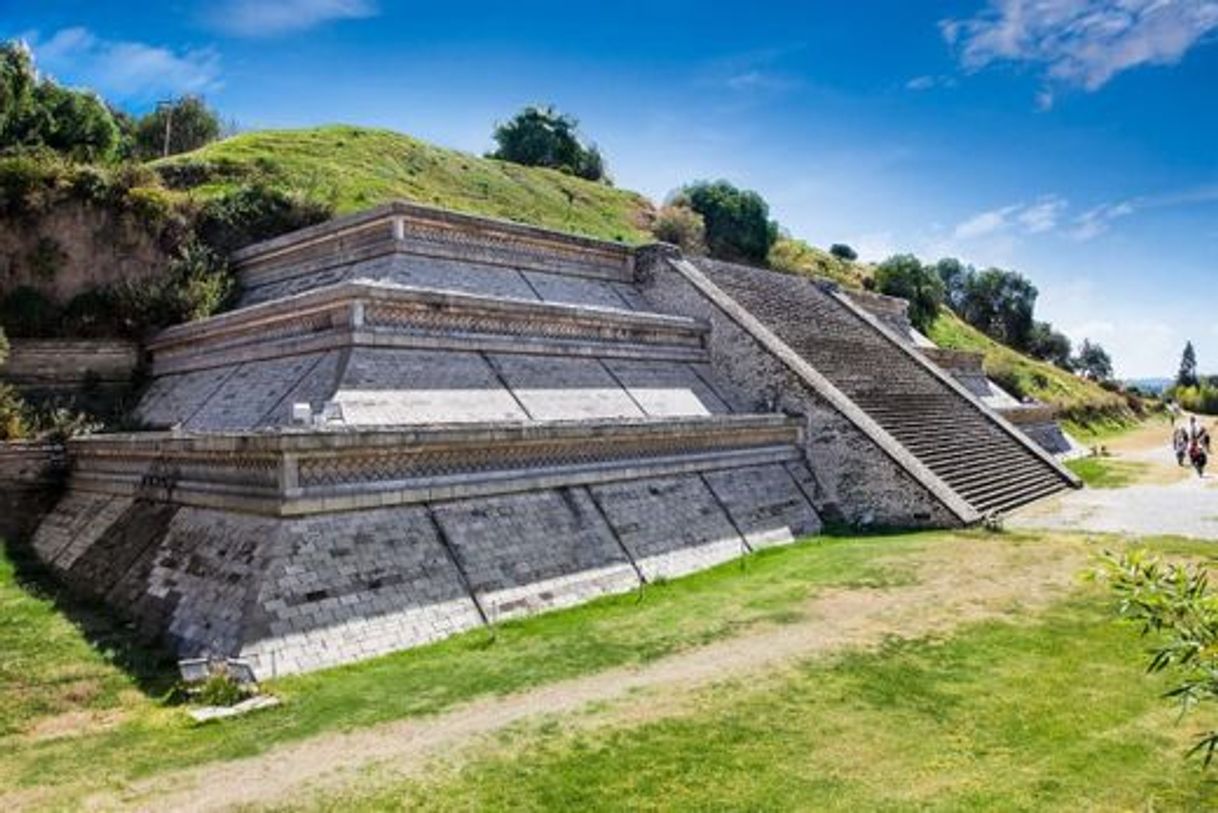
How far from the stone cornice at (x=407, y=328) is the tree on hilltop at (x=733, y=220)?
2243 centimetres

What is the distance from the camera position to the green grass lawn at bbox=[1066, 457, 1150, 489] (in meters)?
21.2

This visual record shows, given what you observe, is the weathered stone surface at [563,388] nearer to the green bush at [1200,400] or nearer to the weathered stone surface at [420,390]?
the weathered stone surface at [420,390]

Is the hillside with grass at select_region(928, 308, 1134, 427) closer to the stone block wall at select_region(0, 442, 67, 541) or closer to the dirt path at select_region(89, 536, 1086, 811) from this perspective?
the dirt path at select_region(89, 536, 1086, 811)

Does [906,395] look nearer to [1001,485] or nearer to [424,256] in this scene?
[1001,485]

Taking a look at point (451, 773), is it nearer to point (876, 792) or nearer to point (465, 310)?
point (876, 792)

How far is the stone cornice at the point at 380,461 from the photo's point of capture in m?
9.18

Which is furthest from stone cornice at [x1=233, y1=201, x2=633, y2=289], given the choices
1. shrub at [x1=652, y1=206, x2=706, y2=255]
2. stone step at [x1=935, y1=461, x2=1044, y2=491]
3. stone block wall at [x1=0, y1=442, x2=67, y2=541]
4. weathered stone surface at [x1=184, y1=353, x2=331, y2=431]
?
shrub at [x1=652, y1=206, x2=706, y2=255]

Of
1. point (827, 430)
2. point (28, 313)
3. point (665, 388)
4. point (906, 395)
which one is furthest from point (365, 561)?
point (906, 395)

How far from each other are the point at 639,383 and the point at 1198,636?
1359cm

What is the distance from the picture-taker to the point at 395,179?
93.9 feet

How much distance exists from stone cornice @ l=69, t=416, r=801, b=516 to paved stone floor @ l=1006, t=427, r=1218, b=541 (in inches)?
252

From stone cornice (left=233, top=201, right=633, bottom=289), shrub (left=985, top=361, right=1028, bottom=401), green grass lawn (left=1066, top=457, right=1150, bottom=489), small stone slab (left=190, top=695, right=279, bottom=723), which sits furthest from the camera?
shrub (left=985, top=361, right=1028, bottom=401)

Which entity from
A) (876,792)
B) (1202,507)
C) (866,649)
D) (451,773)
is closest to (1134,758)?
(876,792)

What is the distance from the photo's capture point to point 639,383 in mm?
16531
